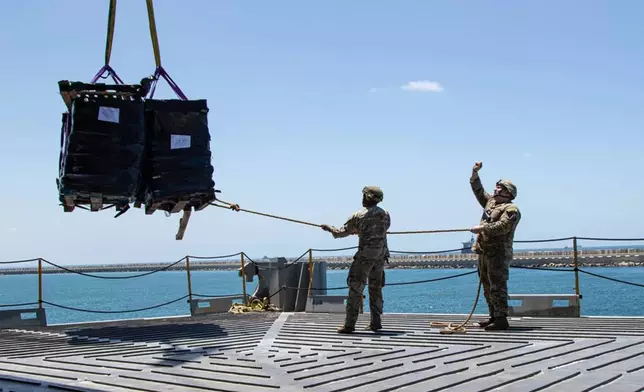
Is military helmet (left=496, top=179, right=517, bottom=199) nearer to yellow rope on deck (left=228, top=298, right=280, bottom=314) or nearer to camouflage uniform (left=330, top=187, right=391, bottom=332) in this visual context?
camouflage uniform (left=330, top=187, right=391, bottom=332)

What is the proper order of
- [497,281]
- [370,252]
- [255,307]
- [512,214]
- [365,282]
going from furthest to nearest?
[255,307]
[365,282]
[370,252]
[497,281]
[512,214]

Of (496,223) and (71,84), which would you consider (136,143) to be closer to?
(71,84)

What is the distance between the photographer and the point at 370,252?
356 inches

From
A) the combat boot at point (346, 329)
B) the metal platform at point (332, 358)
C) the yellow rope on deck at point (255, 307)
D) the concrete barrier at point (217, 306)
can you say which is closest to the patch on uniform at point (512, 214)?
A: the metal platform at point (332, 358)

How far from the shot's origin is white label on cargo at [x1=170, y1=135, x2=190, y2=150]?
8.89m

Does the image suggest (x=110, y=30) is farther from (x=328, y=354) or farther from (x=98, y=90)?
(x=328, y=354)

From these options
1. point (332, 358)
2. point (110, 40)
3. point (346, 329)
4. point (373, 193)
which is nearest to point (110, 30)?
point (110, 40)

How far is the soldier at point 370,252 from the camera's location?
9047mm

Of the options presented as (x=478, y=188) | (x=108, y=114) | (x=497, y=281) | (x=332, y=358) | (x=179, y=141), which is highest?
(x=108, y=114)

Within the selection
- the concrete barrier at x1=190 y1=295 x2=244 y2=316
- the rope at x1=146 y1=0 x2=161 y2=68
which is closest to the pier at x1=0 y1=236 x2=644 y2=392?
the concrete barrier at x1=190 y1=295 x2=244 y2=316

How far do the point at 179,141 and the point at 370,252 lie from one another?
2.65m

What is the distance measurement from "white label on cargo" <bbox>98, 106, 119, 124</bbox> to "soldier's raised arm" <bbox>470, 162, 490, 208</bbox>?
437 centimetres

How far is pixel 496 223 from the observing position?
8.62 metres

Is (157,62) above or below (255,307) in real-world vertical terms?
above
